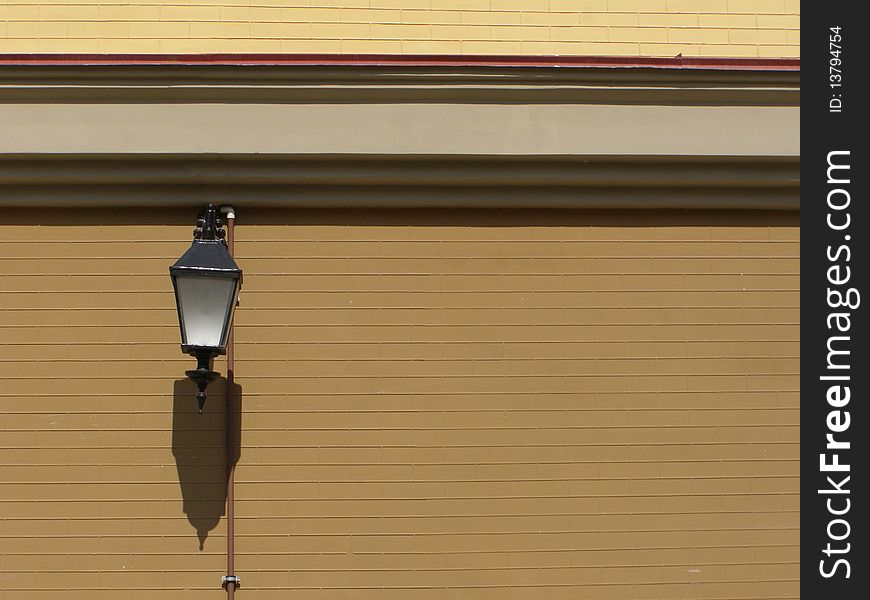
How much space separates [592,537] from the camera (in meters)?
5.90

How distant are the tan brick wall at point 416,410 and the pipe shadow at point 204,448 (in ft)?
0.03

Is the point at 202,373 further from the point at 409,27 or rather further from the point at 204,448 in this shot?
the point at 409,27

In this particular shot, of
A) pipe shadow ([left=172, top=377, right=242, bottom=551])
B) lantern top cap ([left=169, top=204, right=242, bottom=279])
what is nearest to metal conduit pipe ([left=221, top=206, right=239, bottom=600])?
pipe shadow ([left=172, top=377, right=242, bottom=551])

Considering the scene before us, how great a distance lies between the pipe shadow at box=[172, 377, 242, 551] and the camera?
582 cm

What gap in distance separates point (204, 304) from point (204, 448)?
0.78 m

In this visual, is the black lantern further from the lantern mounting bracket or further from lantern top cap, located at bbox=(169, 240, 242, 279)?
the lantern mounting bracket

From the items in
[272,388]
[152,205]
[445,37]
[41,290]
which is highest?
[445,37]

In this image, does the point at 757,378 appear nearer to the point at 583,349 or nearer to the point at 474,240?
the point at 583,349

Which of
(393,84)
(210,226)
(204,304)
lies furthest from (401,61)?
(204,304)

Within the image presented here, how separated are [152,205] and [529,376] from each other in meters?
1.99

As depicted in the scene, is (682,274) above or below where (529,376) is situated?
above

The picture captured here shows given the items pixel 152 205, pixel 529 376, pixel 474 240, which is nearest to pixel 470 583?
pixel 529 376

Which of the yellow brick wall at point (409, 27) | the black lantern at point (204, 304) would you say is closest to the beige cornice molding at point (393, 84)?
the yellow brick wall at point (409, 27)

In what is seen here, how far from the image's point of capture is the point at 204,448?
19.2ft
